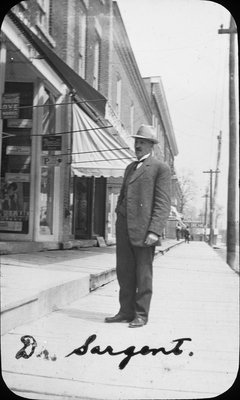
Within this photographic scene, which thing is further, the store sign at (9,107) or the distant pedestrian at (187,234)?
the distant pedestrian at (187,234)

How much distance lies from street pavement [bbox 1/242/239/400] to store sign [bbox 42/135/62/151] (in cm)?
54

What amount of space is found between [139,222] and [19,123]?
715mm

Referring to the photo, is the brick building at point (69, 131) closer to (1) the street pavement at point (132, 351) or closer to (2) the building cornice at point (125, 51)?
(2) the building cornice at point (125, 51)

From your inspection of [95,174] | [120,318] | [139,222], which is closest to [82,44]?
[95,174]

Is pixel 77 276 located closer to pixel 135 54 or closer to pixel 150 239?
pixel 150 239

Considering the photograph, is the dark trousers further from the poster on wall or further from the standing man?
the poster on wall

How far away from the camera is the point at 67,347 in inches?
69.9

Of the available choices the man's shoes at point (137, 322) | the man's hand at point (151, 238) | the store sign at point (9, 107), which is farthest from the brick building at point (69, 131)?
the man's shoes at point (137, 322)

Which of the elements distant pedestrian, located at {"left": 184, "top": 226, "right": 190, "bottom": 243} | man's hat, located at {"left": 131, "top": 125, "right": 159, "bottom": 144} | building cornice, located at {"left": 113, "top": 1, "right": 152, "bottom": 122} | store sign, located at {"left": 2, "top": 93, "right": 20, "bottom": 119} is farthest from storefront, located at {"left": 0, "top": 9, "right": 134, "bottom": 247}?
distant pedestrian, located at {"left": 184, "top": 226, "right": 190, "bottom": 243}

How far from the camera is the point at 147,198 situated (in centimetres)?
212

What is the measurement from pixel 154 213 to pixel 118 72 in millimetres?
780

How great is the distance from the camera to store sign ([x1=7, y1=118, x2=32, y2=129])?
196 cm

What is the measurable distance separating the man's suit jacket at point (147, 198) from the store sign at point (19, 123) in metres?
0.52

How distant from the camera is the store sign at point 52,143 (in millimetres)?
2033
